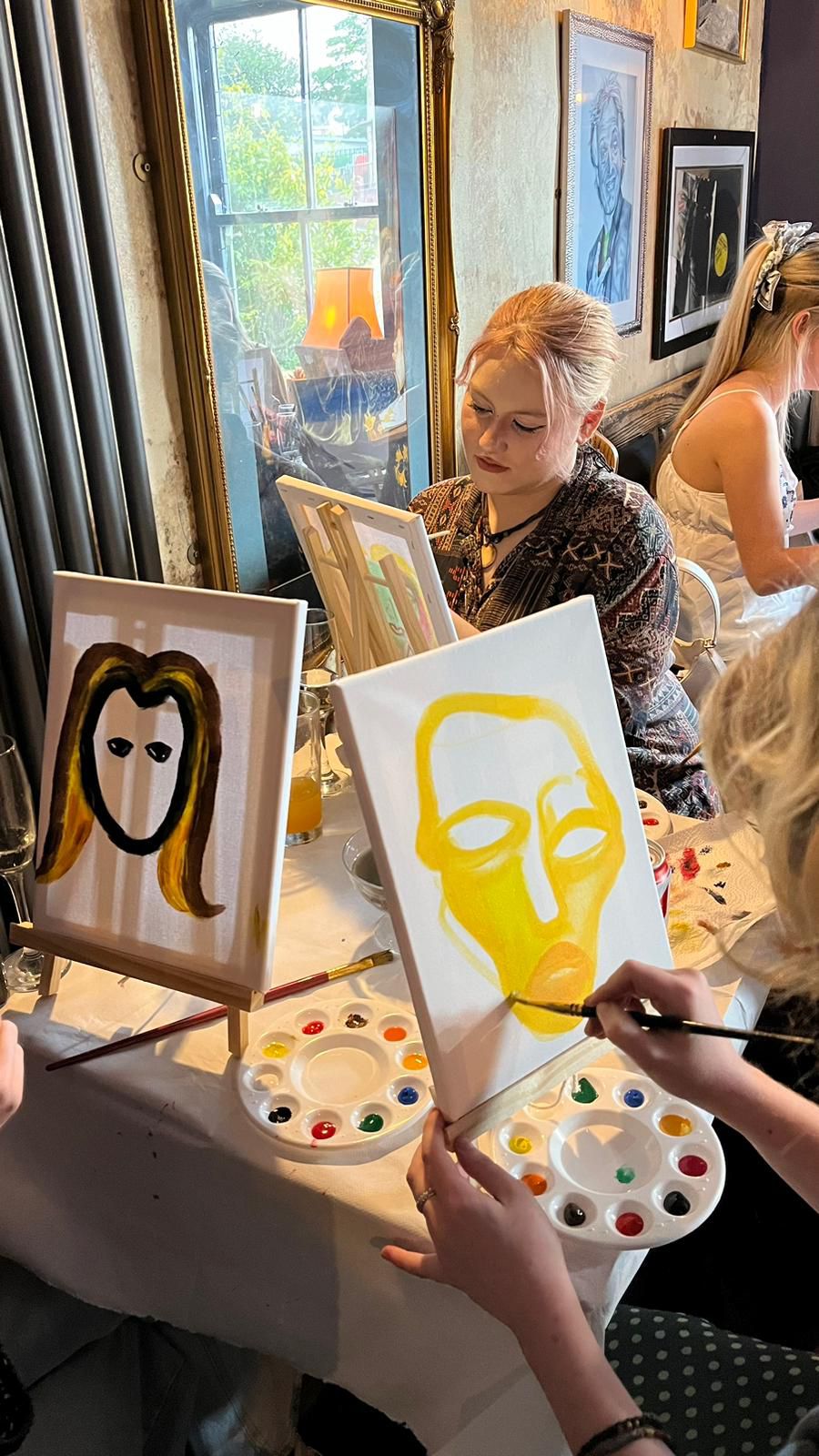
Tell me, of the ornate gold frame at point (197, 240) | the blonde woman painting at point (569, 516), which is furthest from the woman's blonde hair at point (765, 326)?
the blonde woman painting at point (569, 516)

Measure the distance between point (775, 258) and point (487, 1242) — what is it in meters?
1.93

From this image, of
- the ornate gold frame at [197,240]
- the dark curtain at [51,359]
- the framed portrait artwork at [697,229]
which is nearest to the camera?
the dark curtain at [51,359]

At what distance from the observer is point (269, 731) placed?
2.70ft

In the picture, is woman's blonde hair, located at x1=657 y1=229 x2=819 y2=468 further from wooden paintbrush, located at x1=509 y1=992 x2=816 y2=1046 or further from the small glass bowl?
wooden paintbrush, located at x1=509 y1=992 x2=816 y2=1046

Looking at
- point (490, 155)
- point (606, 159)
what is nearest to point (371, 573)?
point (490, 155)

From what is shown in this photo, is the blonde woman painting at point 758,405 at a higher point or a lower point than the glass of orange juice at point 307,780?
higher

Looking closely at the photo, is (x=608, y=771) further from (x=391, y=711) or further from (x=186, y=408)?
(x=186, y=408)

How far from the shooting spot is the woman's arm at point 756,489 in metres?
1.99

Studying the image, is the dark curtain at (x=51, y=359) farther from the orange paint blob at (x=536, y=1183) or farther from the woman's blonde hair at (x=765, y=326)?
the woman's blonde hair at (x=765, y=326)

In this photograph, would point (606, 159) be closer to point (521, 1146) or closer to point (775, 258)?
point (775, 258)

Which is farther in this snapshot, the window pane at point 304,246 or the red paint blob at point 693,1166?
the window pane at point 304,246

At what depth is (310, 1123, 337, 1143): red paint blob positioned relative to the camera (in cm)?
80

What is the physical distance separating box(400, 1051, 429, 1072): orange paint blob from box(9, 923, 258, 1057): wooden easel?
0.14 m

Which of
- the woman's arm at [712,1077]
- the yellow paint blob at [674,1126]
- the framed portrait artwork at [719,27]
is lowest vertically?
the yellow paint blob at [674,1126]
